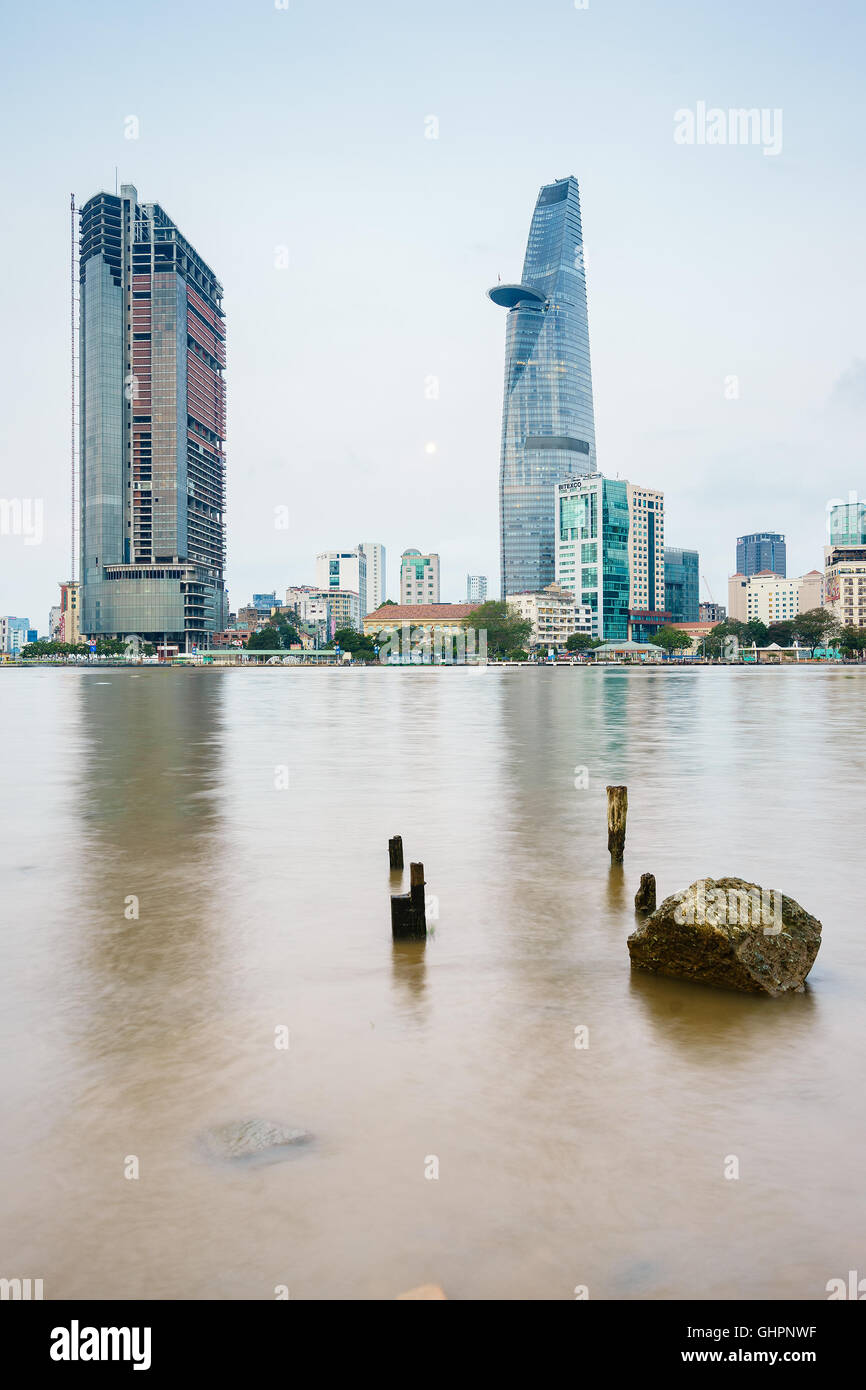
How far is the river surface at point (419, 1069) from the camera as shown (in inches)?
282

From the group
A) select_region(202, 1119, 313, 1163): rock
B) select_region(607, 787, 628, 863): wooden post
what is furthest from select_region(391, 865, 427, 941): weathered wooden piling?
select_region(607, 787, 628, 863): wooden post

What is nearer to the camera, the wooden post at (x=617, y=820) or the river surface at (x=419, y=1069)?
the river surface at (x=419, y=1069)

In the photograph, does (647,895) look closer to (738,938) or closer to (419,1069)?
(738,938)

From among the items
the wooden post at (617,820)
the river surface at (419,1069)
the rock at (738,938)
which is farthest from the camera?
the wooden post at (617,820)

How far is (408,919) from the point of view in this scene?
15.0 metres

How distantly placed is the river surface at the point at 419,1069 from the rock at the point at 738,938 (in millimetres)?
309

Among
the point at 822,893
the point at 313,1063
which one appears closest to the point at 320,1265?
the point at 313,1063

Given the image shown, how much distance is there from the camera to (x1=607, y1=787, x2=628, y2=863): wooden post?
19828 millimetres

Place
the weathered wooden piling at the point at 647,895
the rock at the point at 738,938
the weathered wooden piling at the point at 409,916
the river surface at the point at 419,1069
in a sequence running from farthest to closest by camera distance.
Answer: the weathered wooden piling at the point at 647,895 → the weathered wooden piling at the point at 409,916 → the rock at the point at 738,938 → the river surface at the point at 419,1069

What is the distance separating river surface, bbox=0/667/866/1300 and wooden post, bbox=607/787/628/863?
2.00ft

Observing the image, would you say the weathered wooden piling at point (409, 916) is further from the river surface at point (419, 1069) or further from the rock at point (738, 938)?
the rock at point (738, 938)

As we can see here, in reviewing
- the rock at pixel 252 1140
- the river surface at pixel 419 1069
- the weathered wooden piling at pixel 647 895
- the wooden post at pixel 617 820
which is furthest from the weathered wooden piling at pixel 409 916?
the wooden post at pixel 617 820
